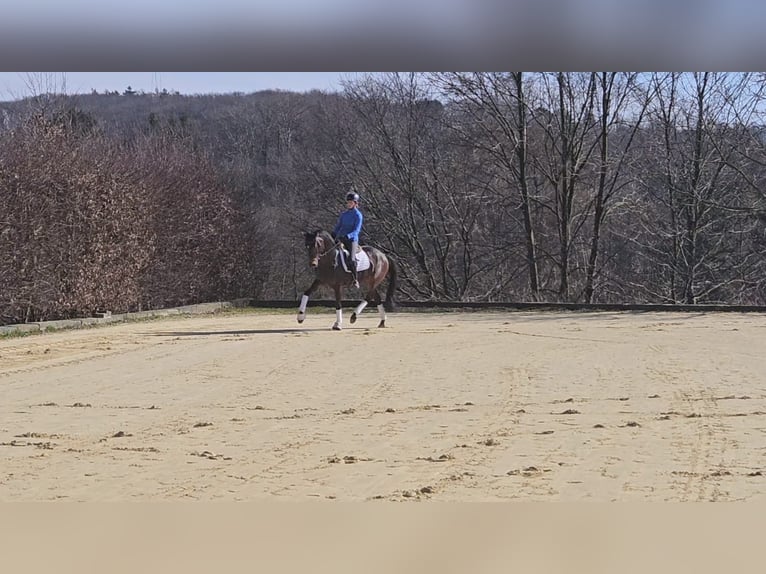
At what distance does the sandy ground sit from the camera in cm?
512

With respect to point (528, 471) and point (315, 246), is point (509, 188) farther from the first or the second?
point (528, 471)

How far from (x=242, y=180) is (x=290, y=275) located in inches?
101

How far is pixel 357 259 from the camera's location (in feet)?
49.0

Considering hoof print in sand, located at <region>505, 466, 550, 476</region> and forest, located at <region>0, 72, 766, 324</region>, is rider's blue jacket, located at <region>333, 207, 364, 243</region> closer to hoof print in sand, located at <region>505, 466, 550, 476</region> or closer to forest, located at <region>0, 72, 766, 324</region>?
forest, located at <region>0, 72, 766, 324</region>

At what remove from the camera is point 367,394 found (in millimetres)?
8664

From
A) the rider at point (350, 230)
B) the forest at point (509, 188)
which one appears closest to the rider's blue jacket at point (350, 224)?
the rider at point (350, 230)

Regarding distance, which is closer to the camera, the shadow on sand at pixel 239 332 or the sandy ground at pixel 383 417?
the sandy ground at pixel 383 417

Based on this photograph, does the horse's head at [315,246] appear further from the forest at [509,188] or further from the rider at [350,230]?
the forest at [509,188]

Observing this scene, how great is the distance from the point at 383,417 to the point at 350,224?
24.7 feet

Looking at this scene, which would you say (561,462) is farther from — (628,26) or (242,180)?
(242,180)

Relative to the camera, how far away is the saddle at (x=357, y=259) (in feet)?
48.0

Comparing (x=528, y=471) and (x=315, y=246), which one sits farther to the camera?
(x=315, y=246)

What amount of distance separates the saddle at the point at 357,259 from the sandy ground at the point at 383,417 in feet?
3.60

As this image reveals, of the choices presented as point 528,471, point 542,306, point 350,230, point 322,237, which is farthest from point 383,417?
point 542,306
